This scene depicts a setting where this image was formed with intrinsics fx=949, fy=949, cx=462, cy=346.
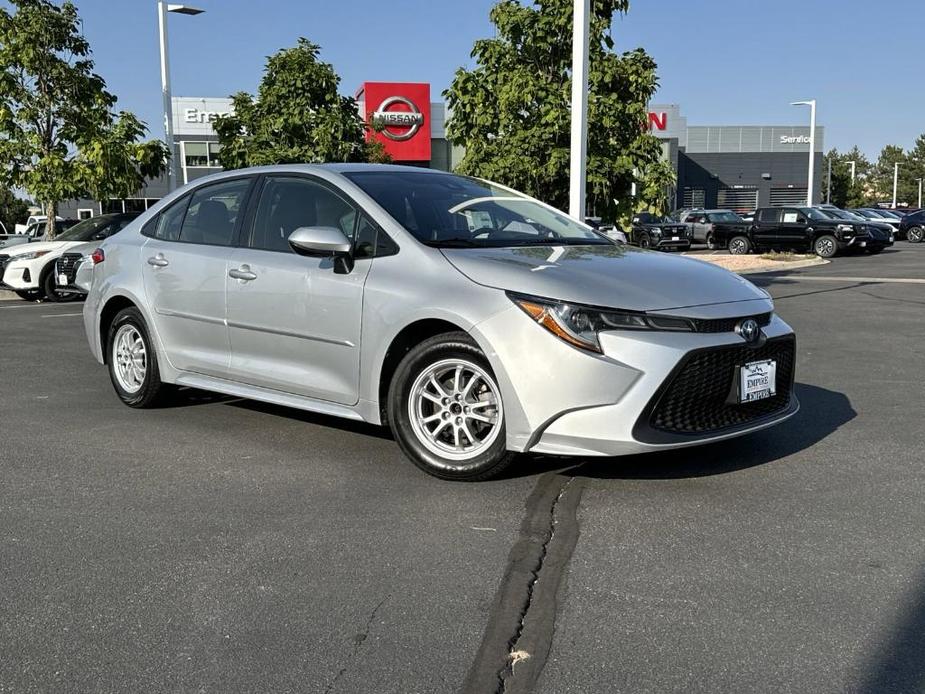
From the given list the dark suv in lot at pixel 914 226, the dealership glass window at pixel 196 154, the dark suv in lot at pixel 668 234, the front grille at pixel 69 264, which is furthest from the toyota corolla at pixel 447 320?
the dealership glass window at pixel 196 154

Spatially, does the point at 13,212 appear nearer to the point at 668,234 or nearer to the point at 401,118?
the point at 401,118

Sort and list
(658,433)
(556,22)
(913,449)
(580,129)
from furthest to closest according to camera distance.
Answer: (556,22)
(580,129)
(913,449)
(658,433)

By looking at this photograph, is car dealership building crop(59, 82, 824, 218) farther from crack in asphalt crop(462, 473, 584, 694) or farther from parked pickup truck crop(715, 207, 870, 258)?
crack in asphalt crop(462, 473, 584, 694)

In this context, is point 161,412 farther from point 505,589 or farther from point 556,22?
point 556,22

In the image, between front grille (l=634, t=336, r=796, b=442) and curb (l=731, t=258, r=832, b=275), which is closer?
front grille (l=634, t=336, r=796, b=442)

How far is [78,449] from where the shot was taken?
5633 millimetres

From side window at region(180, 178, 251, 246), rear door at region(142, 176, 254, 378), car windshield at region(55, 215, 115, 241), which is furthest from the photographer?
car windshield at region(55, 215, 115, 241)

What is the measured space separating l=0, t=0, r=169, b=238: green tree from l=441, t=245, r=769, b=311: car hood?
15552mm

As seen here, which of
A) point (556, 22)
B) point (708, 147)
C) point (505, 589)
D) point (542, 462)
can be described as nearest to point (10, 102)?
point (556, 22)

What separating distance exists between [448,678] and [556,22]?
35.9ft

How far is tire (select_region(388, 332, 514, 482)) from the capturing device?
15.4ft

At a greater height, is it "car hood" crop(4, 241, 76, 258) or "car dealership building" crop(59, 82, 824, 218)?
"car dealership building" crop(59, 82, 824, 218)

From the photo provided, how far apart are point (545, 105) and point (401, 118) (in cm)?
4111

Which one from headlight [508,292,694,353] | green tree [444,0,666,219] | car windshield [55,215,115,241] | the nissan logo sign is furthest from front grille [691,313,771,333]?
the nissan logo sign
